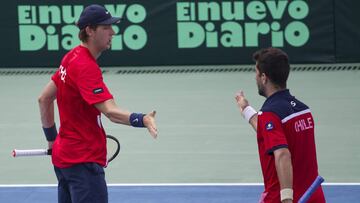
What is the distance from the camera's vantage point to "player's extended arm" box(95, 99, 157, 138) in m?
5.18

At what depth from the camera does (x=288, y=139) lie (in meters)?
4.98

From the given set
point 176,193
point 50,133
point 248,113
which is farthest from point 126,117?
Result: point 176,193

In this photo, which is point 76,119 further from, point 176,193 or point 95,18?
point 176,193

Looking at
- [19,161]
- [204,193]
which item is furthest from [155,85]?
[204,193]

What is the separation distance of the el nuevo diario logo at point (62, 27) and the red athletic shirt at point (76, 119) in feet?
31.8

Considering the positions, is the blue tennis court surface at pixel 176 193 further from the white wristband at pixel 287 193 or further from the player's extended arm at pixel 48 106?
the white wristband at pixel 287 193

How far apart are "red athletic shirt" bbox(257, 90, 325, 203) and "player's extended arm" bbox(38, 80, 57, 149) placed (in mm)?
1558

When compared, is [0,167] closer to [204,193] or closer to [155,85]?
[204,193]

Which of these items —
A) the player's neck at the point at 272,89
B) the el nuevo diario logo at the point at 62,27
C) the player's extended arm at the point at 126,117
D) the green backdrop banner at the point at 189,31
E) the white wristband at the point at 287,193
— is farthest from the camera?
the el nuevo diario logo at the point at 62,27

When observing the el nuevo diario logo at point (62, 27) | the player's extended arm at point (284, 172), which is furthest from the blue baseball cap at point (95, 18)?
the el nuevo diario logo at point (62, 27)

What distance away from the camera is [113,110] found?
17.6 feet

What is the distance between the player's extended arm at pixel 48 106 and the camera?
6.03 metres

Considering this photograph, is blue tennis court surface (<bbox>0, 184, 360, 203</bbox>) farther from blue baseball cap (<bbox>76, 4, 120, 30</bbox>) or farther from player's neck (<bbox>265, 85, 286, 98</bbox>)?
player's neck (<bbox>265, 85, 286, 98</bbox>)

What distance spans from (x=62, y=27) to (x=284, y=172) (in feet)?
36.5
